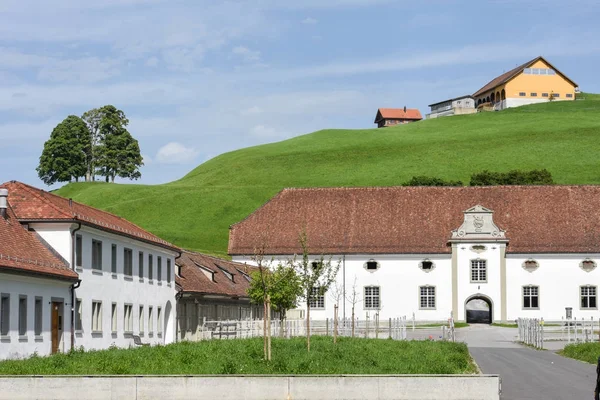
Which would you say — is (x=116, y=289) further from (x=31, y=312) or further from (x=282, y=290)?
(x=282, y=290)

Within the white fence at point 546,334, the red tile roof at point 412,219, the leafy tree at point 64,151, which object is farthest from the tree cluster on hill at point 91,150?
the white fence at point 546,334

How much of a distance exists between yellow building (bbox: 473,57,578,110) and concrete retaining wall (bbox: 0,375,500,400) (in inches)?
6901

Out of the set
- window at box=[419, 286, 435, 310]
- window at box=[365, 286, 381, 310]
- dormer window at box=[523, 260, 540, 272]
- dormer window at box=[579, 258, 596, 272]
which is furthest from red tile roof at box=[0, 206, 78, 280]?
dormer window at box=[579, 258, 596, 272]

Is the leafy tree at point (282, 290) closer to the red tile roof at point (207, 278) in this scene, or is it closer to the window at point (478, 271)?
the red tile roof at point (207, 278)

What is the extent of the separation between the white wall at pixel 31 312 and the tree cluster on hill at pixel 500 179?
287 feet

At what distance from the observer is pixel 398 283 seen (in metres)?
91.2

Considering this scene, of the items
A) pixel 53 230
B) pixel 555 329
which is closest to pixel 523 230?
pixel 555 329

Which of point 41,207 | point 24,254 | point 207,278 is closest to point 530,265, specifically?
point 207,278

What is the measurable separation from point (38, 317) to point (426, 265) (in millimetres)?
56369

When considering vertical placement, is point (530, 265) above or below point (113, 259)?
above

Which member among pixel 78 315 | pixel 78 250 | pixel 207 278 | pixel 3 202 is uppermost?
pixel 3 202

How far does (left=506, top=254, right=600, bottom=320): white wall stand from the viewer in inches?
3479

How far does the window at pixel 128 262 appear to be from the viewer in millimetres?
49500

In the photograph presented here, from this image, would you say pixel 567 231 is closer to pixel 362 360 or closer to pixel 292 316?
pixel 292 316
